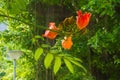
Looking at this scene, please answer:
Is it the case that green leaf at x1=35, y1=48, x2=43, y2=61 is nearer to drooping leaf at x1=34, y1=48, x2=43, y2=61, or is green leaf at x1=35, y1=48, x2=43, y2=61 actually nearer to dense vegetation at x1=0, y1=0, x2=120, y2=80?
drooping leaf at x1=34, y1=48, x2=43, y2=61

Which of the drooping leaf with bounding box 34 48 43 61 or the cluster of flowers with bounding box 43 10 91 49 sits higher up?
the cluster of flowers with bounding box 43 10 91 49

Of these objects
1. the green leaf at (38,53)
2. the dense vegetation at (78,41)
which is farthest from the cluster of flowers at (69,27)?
the dense vegetation at (78,41)

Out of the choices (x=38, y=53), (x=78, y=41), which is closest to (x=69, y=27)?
(x=38, y=53)

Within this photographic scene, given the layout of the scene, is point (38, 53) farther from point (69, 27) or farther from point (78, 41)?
point (78, 41)

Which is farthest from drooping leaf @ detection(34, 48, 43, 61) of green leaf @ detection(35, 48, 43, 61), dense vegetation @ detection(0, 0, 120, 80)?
dense vegetation @ detection(0, 0, 120, 80)

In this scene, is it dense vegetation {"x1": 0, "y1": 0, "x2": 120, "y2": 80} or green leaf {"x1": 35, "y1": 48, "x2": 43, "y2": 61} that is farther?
dense vegetation {"x1": 0, "y1": 0, "x2": 120, "y2": 80}

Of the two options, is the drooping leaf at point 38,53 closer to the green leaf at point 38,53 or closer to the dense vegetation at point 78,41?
the green leaf at point 38,53

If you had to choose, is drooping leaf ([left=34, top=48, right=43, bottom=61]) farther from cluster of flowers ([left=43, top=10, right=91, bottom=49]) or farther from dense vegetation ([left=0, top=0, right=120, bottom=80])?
dense vegetation ([left=0, top=0, right=120, bottom=80])

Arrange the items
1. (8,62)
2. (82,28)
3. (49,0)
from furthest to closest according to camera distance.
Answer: (8,62) → (49,0) → (82,28)

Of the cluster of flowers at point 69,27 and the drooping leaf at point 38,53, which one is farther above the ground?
the cluster of flowers at point 69,27

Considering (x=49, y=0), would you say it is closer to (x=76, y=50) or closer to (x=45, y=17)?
(x=45, y=17)

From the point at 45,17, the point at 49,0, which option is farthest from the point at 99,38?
the point at 45,17

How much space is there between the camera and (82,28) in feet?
1.25

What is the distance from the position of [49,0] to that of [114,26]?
826mm
